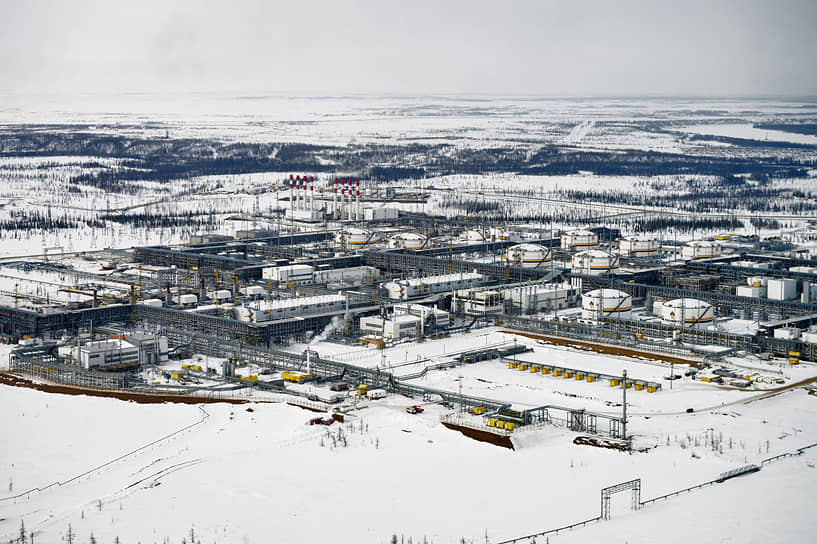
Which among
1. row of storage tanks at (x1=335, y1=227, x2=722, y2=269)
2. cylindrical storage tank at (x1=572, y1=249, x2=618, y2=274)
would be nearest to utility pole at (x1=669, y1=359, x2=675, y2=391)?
cylindrical storage tank at (x1=572, y1=249, x2=618, y2=274)

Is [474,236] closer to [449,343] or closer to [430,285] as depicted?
[430,285]

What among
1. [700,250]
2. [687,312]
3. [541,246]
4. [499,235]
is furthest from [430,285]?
[499,235]

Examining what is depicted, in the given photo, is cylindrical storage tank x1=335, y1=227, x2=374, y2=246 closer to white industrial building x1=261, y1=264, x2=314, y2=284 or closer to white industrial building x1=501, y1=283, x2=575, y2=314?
white industrial building x1=261, y1=264, x2=314, y2=284

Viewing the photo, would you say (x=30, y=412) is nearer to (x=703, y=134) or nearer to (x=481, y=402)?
(x=481, y=402)

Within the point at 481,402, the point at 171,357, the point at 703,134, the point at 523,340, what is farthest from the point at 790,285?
the point at 703,134

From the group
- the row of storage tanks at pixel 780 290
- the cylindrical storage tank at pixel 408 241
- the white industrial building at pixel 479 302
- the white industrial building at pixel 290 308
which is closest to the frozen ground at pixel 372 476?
the white industrial building at pixel 290 308

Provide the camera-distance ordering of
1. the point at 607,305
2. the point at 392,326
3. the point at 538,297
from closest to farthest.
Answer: the point at 392,326, the point at 607,305, the point at 538,297

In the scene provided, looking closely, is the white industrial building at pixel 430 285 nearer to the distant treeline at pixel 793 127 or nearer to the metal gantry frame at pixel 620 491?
the metal gantry frame at pixel 620 491
